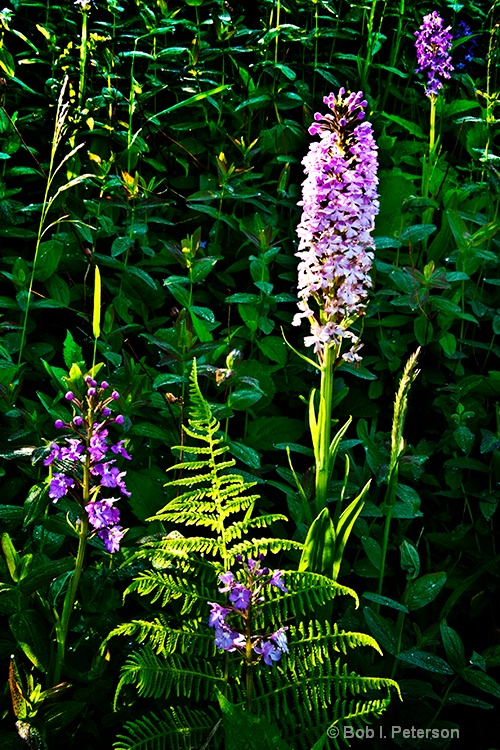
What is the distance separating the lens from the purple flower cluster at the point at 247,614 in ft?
4.18

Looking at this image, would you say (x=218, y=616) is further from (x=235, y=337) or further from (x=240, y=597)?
(x=235, y=337)

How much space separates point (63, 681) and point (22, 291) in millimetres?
1159

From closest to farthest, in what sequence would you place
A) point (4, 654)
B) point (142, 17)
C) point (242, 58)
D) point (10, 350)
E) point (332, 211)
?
1. point (4, 654)
2. point (332, 211)
3. point (10, 350)
4. point (142, 17)
5. point (242, 58)

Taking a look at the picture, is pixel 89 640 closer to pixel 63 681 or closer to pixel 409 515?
pixel 63 681

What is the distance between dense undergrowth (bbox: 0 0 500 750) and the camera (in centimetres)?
167

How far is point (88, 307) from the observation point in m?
2.41

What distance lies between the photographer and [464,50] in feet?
12.8

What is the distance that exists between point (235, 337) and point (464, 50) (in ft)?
7.81

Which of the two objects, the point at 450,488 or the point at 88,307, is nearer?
the point at 450,488

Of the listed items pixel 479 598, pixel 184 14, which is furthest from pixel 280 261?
pixel 184 14

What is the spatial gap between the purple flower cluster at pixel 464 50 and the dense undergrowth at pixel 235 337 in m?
0.13

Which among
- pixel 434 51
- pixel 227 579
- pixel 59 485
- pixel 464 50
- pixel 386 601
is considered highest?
pixel 464 50

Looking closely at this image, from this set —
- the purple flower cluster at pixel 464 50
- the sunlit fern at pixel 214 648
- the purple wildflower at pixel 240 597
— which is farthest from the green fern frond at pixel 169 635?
the purple flower cluster at pixel 464 50

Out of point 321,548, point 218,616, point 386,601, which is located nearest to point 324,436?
point 321,548
